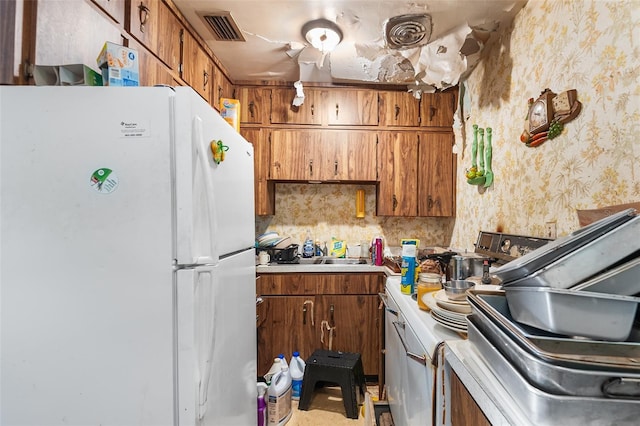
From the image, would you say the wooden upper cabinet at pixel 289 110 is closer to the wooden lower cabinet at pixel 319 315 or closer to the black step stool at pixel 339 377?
the wooden lower cabinet at pixel 319 315

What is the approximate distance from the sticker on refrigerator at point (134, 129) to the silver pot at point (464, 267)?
4.53 feet

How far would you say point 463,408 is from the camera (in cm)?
66

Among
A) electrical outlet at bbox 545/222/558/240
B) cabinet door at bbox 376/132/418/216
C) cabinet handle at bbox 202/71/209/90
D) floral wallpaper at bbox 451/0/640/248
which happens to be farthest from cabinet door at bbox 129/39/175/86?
electrical outlet at bbox 545/222/558/240

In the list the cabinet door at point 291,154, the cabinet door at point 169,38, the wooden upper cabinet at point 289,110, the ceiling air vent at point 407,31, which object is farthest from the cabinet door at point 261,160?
the ceiling air vent at point 407,31

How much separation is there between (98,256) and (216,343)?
1.58ft

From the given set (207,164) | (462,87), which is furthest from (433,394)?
(462,87)

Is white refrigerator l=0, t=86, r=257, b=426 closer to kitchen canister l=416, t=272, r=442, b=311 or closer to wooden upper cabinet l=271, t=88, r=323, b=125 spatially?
kitchen canister l=416, t=272, r=442, b=311

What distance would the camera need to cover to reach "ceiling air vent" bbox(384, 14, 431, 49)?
1.57 metres

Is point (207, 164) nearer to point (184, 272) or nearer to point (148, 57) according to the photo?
point (184, 272)

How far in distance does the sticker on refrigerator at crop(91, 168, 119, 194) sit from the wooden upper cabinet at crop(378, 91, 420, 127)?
2.11 m

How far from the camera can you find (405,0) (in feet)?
4.78

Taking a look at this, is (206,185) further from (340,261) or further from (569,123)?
(340,261)

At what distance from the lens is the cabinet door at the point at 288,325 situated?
2168 mm

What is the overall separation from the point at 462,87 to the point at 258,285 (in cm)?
228
